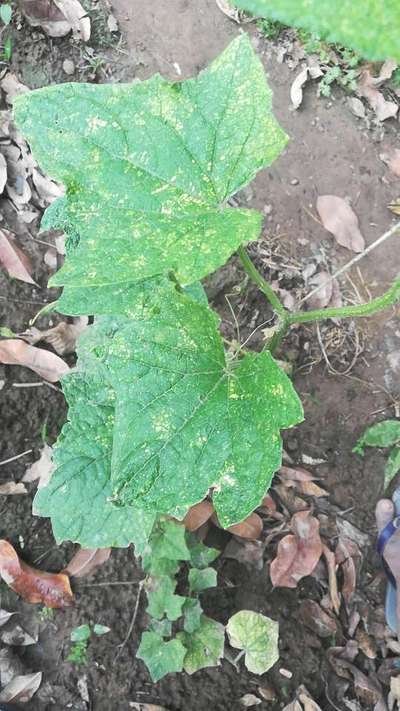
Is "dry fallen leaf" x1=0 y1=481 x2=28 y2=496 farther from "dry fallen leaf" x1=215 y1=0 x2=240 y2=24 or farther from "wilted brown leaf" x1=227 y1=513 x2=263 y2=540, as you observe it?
"dry fallen leaf" x1=215 y1=0 x2=240 y2=24

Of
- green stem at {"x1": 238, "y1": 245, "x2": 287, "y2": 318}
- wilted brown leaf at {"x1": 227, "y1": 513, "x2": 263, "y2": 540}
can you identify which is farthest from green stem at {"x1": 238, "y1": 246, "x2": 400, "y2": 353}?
wilted brown leaf at {"x1": 227, "y1": 513, "x2": 263, "y2": 540}

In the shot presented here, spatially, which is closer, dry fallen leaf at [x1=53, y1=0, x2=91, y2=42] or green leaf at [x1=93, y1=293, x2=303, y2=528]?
green leaf at [x1=93, y1=293, x2=303, y2=528]

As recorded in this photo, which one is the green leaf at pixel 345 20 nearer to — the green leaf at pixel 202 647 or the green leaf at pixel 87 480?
Result: the green leaf at pixel 87 480

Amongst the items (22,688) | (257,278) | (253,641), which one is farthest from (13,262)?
(253,641)

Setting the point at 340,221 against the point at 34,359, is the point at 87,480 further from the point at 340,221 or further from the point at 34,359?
the point at 340,221

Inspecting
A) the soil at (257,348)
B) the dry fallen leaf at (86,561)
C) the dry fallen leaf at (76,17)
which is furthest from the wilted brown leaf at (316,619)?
the dry fallen leaf at (76,17)

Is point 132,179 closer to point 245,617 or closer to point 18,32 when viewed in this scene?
point 245,617
